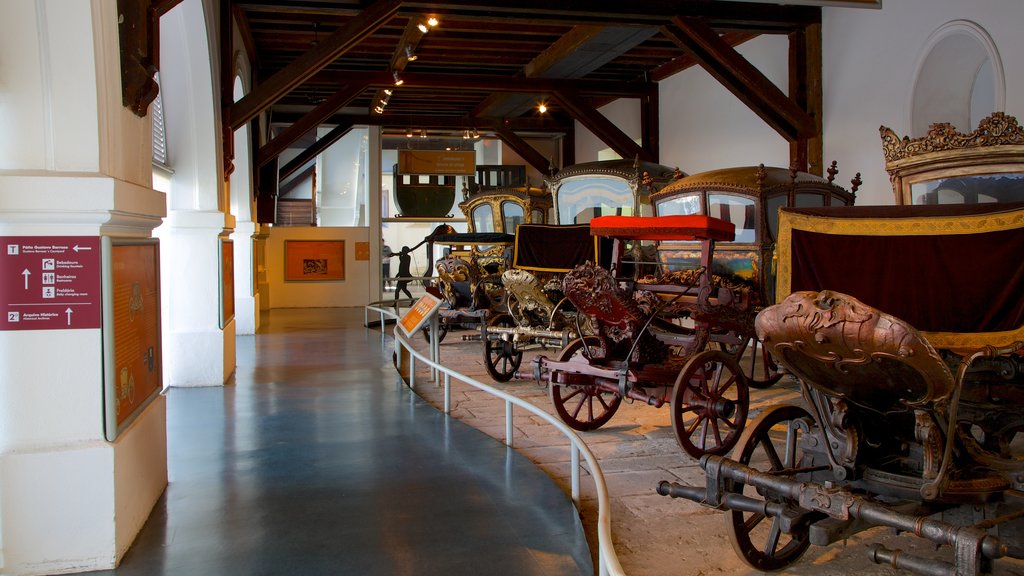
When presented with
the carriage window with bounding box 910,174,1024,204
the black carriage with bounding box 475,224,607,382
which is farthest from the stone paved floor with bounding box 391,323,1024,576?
the carriage window with bounding box 910,174,1024,204

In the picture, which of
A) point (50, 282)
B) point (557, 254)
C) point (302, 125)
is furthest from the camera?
point (302, 125)

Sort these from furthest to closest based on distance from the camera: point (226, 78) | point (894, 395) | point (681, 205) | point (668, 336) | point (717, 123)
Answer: point (717, 123) < point (226, 78) < point (681, 205) < point (668, 336) < point (894, 395)

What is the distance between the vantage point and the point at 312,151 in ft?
52.0

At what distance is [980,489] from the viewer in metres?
3.10

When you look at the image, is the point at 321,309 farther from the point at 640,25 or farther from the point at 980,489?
the point at 980,489

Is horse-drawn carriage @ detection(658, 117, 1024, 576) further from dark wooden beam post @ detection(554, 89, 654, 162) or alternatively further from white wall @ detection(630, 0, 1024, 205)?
dark wooden beam post @ detection(554, 89, 654, 162)

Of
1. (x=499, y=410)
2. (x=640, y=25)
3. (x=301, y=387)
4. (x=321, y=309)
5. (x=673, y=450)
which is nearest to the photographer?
(x=673, y=450)

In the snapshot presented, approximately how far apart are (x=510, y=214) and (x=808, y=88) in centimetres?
432

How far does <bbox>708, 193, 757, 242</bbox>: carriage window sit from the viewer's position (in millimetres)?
7309

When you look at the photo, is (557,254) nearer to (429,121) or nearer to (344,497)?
(344,497)

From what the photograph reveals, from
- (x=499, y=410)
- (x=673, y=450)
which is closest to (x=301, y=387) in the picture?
(x=499, y=410)

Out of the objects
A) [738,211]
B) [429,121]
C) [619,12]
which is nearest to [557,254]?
[738,211]

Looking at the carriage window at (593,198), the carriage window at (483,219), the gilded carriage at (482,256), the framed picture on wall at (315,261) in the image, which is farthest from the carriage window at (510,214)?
the framed picture on wall at (315,261)

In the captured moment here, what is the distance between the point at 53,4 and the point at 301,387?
4.64 m
